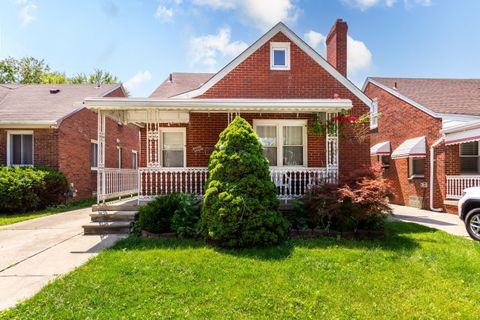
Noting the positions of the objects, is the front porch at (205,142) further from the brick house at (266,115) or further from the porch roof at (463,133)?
the porch roof at (463,133)

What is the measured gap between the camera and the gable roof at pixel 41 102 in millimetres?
12008

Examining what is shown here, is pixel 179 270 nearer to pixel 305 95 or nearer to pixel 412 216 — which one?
pixel 305 95

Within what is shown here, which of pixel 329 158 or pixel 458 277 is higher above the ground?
→ pixel 329 158

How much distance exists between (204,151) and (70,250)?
4.66 m

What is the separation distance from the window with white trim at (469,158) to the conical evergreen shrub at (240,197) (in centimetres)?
1000

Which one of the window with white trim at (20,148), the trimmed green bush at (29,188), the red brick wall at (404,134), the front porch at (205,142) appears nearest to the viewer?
the front porch at (205,142)

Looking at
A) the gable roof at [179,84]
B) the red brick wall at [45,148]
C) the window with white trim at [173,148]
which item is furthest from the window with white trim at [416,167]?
the red brick wall at [45,148]

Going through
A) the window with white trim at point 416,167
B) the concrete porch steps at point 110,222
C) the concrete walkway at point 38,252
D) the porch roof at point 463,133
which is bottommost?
the concrete walkway at point 38,252

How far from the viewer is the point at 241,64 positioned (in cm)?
1054

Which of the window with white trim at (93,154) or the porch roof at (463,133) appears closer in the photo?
the porch roof at (463,133)

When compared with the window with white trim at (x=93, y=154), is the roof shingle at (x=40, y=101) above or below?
above

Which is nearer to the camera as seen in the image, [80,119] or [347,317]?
[347,317]

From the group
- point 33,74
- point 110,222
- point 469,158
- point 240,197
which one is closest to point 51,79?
point 33,74

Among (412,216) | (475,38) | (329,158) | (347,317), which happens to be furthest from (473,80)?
(347,317)
